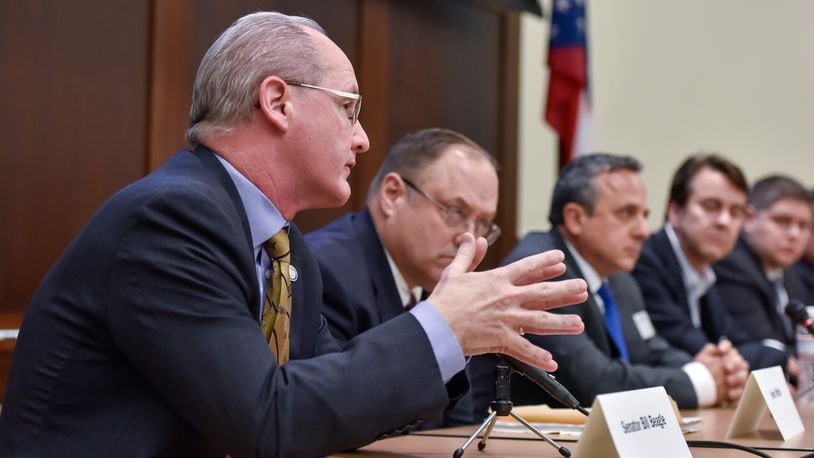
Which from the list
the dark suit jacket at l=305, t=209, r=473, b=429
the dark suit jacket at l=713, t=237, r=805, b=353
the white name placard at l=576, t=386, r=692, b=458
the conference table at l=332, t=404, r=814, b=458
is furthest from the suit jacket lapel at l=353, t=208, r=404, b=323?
the dark suit jacket at l=713, t=237, r=805, b=353

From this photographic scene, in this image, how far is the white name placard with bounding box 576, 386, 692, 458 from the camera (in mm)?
1476

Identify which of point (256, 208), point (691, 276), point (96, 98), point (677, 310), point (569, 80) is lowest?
point (677, 310)

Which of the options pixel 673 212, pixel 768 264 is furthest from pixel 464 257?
pixel 768 264

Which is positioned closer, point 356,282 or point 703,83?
point 356,282

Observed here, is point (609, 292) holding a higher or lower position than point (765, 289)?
higher

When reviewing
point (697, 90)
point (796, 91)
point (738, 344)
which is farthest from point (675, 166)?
point (738, 344)

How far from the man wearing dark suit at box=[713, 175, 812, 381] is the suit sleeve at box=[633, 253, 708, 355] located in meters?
0.42

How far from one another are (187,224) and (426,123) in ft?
12.1

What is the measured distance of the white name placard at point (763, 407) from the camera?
2160mm

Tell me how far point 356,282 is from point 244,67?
1.04 meters

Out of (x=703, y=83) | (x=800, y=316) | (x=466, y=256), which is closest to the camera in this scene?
(x=466, y=256)

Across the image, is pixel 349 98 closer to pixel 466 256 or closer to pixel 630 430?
pixel 466 256

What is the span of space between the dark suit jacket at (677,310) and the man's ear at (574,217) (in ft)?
2.97

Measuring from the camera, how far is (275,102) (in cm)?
169
